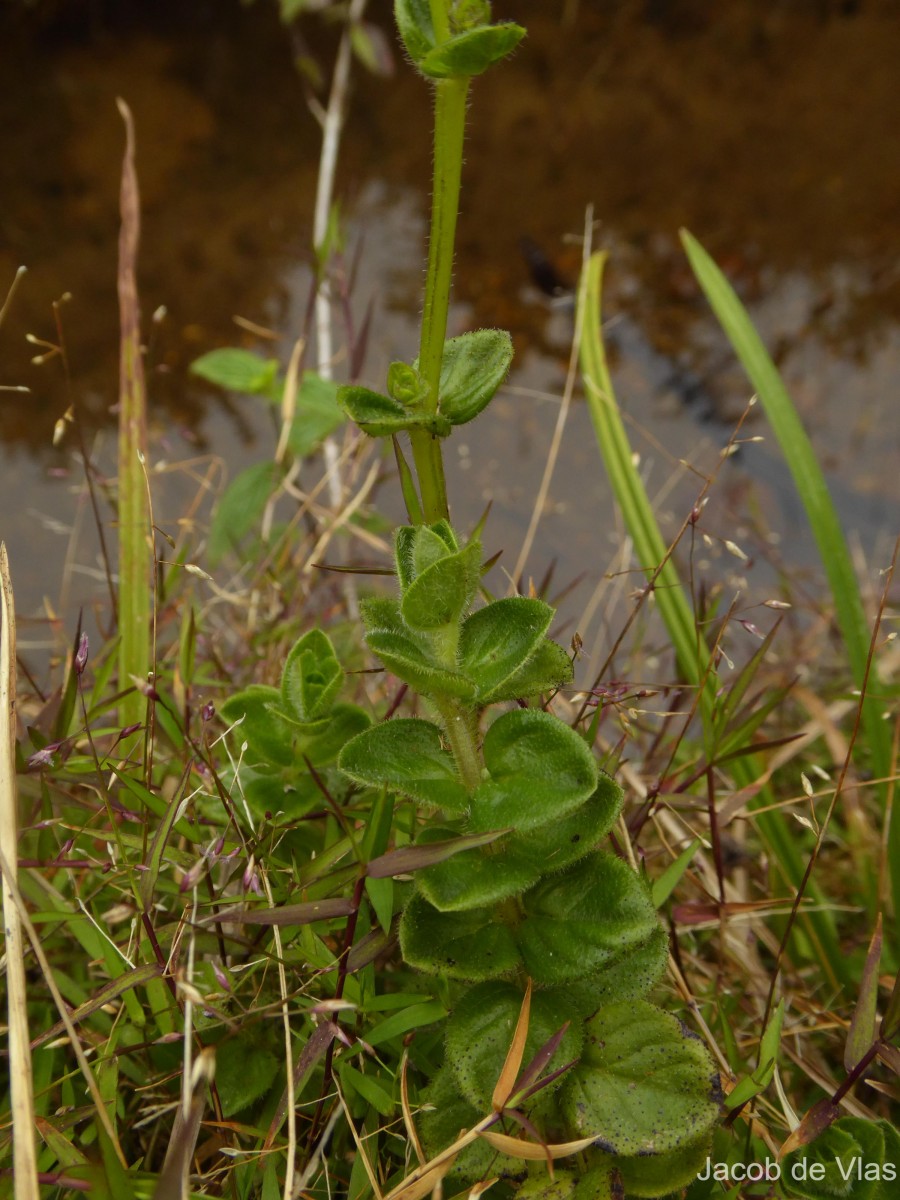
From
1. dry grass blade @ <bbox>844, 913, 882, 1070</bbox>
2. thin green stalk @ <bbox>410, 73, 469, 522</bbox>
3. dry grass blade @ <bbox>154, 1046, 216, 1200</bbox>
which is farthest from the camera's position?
dry grass blade @ <bbox>844, 913, 882, 1070</bbox>

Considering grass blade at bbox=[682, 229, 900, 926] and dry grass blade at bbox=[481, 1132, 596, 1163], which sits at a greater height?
grass blade at bbox=[682, 229, 900, 926]

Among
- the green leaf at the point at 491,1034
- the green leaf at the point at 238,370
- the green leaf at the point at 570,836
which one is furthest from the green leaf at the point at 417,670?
the green leaf at the point at 238,370

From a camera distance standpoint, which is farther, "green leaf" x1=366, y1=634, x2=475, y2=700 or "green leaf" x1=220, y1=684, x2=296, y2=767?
"green leaf" x1=220, y1=684, x2=296, y2=767

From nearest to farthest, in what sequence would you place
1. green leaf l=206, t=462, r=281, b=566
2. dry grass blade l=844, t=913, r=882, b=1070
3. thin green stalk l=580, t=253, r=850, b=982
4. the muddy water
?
dry grass blade l=844, t=913, r=882, b=1070 → thin green stalk l=580, t=253, r=850, b=982 → green leaf l=206, t=462, r=281, b=566 → the muddy water

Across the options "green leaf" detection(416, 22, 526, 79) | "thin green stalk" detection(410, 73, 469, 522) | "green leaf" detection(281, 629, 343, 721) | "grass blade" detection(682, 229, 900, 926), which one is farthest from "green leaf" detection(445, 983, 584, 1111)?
"green leaf" detection(416, 22, 526, 79)

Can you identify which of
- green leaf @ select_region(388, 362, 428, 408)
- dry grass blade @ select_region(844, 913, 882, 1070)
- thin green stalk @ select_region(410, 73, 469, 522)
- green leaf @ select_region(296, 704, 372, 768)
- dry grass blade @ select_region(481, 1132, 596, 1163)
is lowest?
dry grass blade @ select_region(481, 1132, 596, 1163)

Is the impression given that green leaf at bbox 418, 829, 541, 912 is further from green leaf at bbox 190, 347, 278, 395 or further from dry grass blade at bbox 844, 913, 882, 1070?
green leaf at bbox 190, 347, 278, 395

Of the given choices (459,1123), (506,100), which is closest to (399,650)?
(459,1123)
